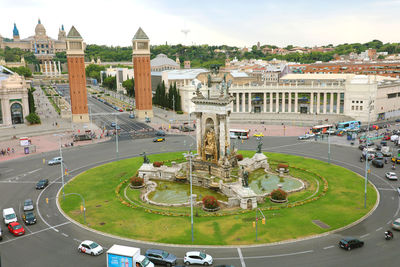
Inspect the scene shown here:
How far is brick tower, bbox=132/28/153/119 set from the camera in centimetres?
13088

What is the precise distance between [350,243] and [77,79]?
4328 inches

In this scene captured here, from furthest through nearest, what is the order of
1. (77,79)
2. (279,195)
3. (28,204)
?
(77,79), (279,195), (28,204)

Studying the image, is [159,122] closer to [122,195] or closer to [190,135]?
[190,135]

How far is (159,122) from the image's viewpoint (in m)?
124

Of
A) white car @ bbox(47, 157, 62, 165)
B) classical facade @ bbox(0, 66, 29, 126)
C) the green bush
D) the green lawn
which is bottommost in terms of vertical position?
the green lawn

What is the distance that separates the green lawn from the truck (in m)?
6.57

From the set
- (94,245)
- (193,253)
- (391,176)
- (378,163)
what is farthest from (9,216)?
(378,163)

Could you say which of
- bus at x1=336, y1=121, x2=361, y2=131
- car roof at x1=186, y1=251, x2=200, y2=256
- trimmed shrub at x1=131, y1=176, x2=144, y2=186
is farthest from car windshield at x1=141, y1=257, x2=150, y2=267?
bus at x1=336, y1=121, x2=361, y2=131

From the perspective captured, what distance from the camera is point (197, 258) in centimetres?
3391

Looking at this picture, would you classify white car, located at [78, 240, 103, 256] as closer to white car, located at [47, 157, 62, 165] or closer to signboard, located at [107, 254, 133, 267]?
signboard, located at [107, 254, 133, 267]

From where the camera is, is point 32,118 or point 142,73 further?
point 142,73

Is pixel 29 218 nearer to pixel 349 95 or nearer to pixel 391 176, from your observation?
pixel 391 176

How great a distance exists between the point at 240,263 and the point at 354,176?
35.4m

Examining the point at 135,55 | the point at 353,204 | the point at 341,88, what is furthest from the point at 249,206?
the point at 135,55
